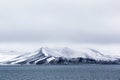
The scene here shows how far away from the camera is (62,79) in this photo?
139875 mm

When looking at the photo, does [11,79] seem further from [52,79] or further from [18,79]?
[52,79]

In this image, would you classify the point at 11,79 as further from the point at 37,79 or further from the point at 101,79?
the point at 101,79

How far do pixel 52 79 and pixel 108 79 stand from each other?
18.9m

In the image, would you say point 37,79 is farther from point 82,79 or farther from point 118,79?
point 118,79

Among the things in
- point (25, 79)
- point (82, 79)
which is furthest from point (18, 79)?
point (82, 79)

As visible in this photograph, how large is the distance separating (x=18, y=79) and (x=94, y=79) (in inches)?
996

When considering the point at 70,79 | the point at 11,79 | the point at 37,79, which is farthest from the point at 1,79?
the point at 70,79

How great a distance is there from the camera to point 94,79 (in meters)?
139

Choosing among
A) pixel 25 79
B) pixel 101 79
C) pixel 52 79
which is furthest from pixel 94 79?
pixel 25 79

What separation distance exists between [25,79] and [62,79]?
40.8ft

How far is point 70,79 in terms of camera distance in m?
140

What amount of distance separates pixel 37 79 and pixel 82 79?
14984 millimetres

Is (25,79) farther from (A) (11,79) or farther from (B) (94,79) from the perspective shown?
(B) (94,79)

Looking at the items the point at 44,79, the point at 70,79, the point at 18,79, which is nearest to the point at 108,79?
the point at 70,79
